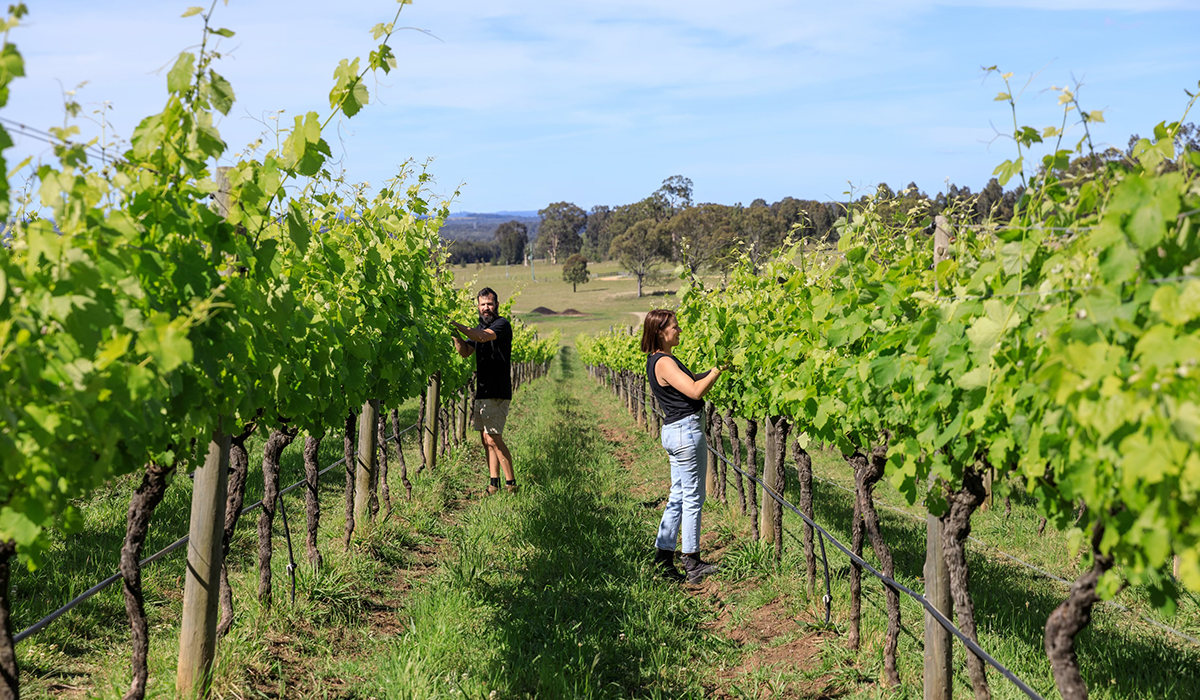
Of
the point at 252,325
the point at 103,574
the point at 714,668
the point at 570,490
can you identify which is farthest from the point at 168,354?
the point at 570,490

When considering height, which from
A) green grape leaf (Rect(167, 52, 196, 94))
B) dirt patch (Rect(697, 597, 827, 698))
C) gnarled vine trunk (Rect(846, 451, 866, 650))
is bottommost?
dirt patch (Rect(697, 597, 827, 698))

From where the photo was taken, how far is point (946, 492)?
10.8 feet

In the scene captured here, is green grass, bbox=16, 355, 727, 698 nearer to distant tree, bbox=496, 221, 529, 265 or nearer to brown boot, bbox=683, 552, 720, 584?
brown boot, bbox=683, 552, 720, 584

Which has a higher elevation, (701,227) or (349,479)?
(701,227)

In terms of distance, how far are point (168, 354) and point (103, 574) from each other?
434 centimetres

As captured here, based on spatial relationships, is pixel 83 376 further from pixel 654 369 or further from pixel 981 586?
pixel 981 586

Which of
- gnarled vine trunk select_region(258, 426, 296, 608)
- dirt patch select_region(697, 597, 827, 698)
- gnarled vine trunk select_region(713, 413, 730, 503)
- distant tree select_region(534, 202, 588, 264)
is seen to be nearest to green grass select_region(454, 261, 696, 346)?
distant tree select_region(534, 202, 588, 264)

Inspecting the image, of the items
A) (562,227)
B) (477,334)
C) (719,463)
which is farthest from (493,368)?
(562,227)

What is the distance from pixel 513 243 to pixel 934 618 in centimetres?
10171

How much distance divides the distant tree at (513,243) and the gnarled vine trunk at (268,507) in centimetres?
9735

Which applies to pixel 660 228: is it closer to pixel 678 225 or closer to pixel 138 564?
pixel 678 225

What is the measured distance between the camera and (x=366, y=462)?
6.46 meters

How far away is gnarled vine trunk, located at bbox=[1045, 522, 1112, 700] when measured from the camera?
229 centimetres

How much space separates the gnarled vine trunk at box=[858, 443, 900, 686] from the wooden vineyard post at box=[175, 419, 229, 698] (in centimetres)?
306
